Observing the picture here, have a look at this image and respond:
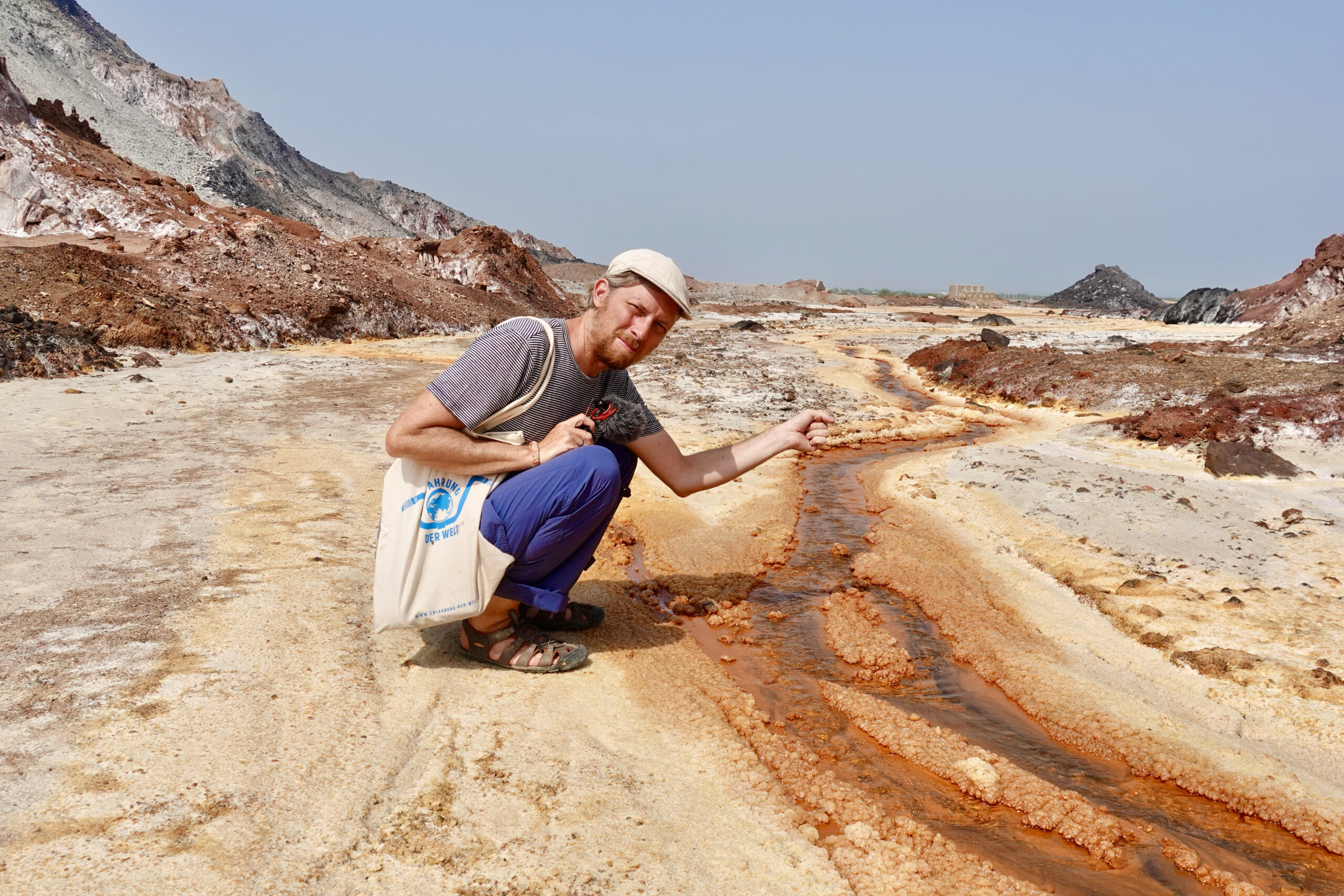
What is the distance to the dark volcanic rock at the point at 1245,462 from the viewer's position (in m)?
5.98

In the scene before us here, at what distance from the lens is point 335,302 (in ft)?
53.1

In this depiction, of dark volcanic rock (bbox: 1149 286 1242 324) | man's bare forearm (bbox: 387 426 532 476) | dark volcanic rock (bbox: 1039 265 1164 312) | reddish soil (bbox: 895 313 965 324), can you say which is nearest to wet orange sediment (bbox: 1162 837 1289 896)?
man's bare forearm (bbox: 387 426 532 476)

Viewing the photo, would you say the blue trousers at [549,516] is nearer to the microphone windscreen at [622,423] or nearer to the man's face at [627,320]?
the microphone windscreen at [622,423]

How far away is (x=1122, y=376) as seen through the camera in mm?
10578

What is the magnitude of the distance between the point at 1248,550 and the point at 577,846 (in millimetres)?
4166

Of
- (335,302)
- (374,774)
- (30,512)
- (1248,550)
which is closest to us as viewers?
(374,774)

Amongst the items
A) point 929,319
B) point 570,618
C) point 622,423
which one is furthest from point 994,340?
point 929,319

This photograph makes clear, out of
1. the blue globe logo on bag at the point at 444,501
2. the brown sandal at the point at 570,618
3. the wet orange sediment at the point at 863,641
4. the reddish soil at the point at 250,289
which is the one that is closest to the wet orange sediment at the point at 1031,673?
the wet orange sediment at the point at 863,641

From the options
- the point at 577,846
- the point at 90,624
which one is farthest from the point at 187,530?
the point at 577,846

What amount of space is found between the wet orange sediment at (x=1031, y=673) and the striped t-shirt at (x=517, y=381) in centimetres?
187

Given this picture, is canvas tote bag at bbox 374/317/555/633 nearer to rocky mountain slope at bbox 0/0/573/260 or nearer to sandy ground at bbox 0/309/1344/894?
sandy ground at bbox 0/309/1344/894

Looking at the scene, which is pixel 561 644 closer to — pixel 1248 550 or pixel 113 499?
pixel 113 499

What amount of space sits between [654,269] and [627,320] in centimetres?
17

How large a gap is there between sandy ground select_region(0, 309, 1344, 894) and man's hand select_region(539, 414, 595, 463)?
750 millimetres
